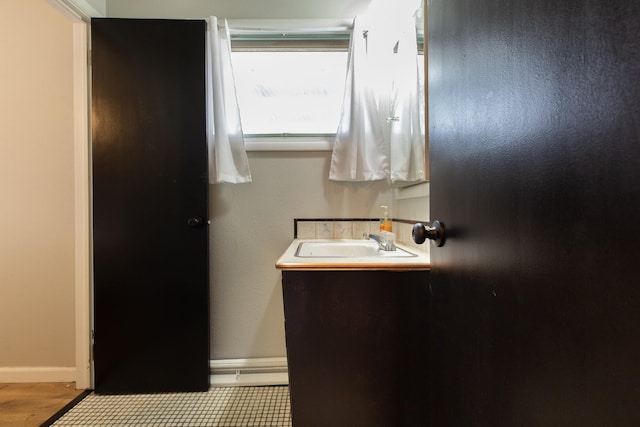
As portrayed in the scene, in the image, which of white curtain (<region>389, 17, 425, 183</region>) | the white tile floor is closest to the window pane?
white curtain (<region>389, 17, 425, 183</region>)

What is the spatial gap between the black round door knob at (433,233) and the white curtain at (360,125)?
1043mm

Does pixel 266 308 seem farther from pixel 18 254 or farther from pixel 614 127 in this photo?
pixel 614 127

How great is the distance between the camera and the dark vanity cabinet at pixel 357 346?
102 centimetres

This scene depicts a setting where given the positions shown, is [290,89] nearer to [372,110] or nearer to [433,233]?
[372,110]

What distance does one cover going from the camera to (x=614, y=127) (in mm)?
292

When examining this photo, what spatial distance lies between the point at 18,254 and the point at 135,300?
32.7 inches

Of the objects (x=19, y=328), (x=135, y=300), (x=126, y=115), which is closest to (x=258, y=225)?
(x=135, y=300)

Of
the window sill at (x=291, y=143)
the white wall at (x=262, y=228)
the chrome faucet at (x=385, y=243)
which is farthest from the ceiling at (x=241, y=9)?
the chrome faucet at (x=385, y=243)

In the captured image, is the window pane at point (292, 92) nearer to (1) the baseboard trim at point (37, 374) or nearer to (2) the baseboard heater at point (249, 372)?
(2) the baseboard heater at point (249, 372)

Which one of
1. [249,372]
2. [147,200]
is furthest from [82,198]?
[249,372]

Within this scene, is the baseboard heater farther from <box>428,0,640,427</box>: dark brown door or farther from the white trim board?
<box>428,0,640,427</box>: dark brown door

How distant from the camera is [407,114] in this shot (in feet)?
4.66

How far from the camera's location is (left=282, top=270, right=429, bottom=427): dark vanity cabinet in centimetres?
102

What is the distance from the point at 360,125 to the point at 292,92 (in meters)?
0.51
